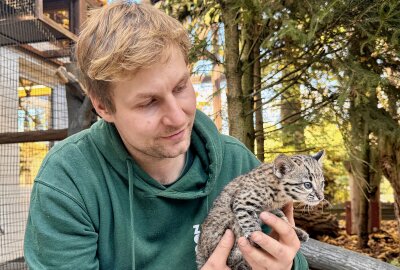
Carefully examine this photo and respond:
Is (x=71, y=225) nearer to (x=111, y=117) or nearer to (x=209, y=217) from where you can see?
(x=111, y=117)

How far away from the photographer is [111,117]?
2062 mm

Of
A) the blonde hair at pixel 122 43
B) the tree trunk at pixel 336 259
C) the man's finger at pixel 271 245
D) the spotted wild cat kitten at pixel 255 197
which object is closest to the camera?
the blonde hair at pixel 122 43

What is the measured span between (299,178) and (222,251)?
0.62 m

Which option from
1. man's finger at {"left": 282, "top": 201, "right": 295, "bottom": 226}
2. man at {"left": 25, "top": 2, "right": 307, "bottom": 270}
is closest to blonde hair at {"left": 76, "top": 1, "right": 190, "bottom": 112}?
man at {"left": 25, "top": 2, "right": 307, "bottom": 270}

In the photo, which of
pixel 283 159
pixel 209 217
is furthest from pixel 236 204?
pixel 283 159

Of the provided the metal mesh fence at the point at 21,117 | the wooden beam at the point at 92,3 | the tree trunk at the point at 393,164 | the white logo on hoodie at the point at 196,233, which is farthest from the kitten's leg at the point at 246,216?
the metal mesh fence at the point at 21,117

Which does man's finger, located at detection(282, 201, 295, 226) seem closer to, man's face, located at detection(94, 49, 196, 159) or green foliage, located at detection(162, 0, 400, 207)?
man's face, located at detection(94, 49, 196, 159)

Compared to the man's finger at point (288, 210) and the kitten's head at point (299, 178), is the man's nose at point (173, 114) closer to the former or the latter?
the kitten's head at point (299, 178)

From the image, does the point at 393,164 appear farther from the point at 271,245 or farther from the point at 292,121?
the point at 271,245

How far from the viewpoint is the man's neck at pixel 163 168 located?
2236 millimetres

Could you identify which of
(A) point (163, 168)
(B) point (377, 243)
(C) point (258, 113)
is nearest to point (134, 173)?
(A) point (163, 168)

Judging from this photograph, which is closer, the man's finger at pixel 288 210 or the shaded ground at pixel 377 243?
the man's finger at pixel 288 210

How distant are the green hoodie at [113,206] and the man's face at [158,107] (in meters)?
0.29

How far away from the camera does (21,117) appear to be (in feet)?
27.9
